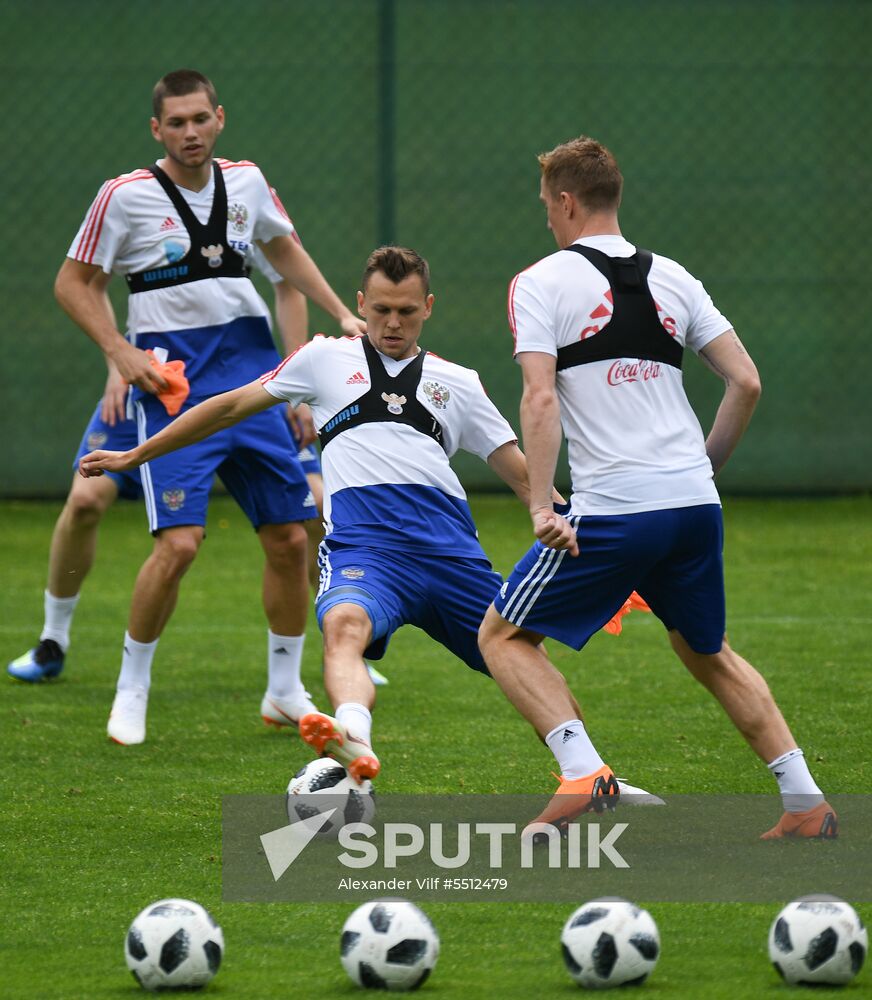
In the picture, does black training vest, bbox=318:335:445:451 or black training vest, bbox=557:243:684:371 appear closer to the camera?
black training vest, bbox=557:243:684:371

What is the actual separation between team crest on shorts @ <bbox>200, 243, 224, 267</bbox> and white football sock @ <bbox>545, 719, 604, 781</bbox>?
2.57 meters

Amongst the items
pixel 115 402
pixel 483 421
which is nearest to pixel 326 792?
pixel 483 421

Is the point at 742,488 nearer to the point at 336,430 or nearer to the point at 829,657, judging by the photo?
the point at 829,657

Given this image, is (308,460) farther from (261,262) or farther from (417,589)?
(417,589)

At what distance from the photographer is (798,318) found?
1225 centimetres

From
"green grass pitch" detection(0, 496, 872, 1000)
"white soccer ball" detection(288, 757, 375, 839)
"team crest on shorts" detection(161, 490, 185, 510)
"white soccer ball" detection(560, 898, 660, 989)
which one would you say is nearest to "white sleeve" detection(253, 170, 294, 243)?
"team crest on shorts" detection(161, 490, 185, 510)

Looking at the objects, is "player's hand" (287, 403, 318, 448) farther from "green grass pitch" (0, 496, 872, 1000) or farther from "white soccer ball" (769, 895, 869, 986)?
"white soccer ball" (769, 895, 869, 986)

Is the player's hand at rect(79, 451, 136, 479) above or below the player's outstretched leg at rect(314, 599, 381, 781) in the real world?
above

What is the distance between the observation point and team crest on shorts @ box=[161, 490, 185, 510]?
20.1 feet

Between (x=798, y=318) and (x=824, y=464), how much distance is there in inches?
41.9

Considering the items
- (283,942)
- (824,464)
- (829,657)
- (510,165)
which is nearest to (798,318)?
(824,464)

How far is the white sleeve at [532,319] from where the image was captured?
4.44 meters

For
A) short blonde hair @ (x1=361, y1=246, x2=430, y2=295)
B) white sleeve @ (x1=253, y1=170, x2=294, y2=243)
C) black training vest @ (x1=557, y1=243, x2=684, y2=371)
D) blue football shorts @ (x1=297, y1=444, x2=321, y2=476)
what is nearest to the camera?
black training vest @ (x1=557, y1=243, x2=684, y2=371)

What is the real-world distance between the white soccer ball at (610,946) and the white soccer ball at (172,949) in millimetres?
723
